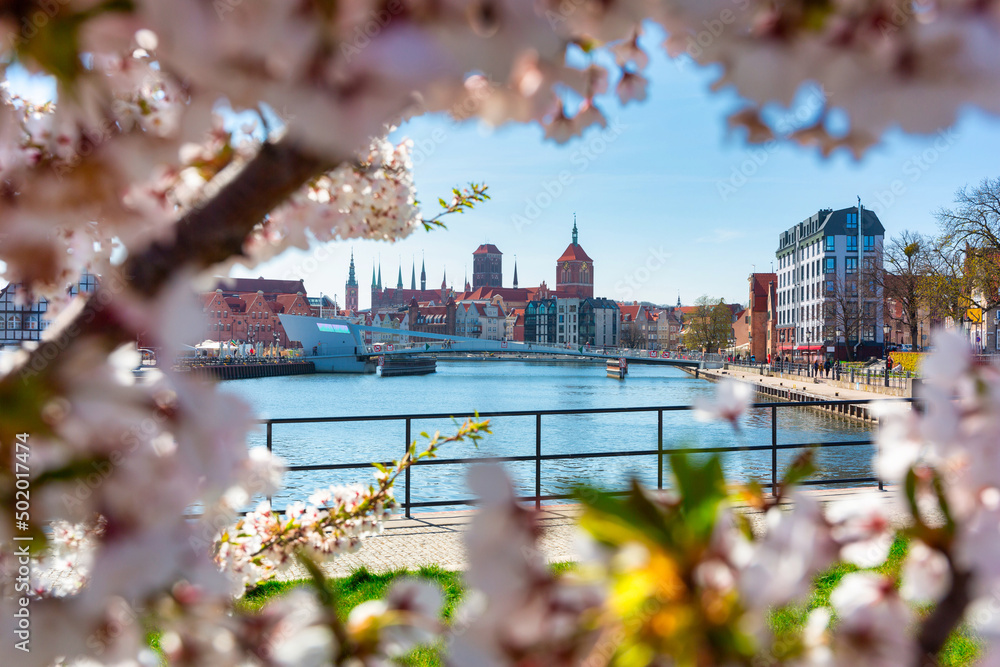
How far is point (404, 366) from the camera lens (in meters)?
64.1

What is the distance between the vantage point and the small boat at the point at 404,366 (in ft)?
202

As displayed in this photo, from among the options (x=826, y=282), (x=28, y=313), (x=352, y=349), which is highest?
(x=826, y=282)

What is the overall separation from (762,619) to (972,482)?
0.23m

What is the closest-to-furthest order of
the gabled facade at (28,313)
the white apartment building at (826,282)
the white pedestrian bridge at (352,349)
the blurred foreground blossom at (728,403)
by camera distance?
the blurred foreground blossom at (728,403)
the gabled facade at (28,313)
the white apartment building at (826,282)
the white pedestrian bridge at (352,349)

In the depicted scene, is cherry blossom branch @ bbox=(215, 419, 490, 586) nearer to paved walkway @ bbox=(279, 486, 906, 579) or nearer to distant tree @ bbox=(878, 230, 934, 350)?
paved walkway @ bbox=(279, 486, 906, 579)

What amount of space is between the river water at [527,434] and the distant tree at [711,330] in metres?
30.3

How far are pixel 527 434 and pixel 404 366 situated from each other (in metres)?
44.9

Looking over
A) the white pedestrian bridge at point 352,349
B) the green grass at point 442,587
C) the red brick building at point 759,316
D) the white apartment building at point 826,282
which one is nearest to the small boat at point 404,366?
the white pedestrian bridge at point 352,349

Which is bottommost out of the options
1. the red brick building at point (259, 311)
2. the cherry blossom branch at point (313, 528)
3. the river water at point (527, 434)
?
the river water at point (527, 434)

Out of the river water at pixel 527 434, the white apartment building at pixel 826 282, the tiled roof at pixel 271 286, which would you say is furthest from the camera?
the tiled roof at pixel 271 286

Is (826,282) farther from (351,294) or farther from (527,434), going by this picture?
(351,294)

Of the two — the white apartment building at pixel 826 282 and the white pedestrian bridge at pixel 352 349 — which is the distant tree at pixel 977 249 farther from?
the white pedestrian bridge at pixel 352 349

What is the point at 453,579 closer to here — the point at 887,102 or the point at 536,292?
the point at 887,102

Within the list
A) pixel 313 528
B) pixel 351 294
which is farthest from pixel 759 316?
pixel 351 294
